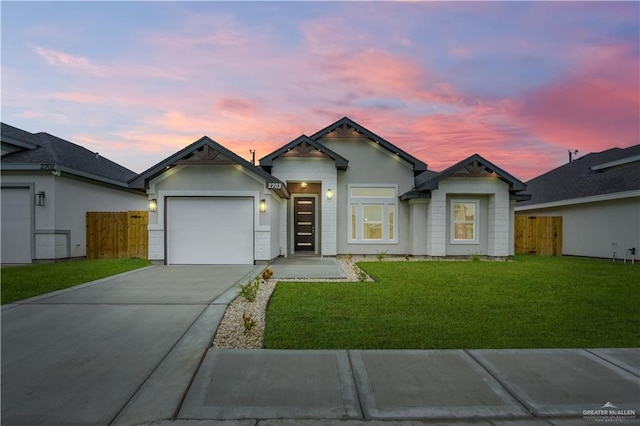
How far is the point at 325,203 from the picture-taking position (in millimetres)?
14516

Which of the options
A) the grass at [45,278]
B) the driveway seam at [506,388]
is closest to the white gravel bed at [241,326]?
the driveway seam at [506,388]

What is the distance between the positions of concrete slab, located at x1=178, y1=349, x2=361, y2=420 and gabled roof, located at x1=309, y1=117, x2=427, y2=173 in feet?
39.8

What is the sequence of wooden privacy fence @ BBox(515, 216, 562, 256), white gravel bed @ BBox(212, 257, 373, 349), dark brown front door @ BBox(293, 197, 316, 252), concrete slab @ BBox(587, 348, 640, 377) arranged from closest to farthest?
1. concrete slab @ BBox(587, 348, 640, 377)
2. white gravel bed @ BBox(212, 257, 373, 349)
3. dark brown front door @ BBox(293, 197, 316, 252)
4. wooden privacy fence @ BBox(515, 216, 562, 256)

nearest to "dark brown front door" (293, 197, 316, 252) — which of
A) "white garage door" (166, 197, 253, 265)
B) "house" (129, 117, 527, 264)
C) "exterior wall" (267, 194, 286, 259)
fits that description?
"house" (129, 117, 527, 264)

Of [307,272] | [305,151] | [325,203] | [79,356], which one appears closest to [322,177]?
[325,203]

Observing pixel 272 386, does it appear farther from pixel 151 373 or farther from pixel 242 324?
pixel 242 324

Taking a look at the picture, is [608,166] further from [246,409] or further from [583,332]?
[246,409]

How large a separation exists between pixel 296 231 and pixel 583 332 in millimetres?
12034

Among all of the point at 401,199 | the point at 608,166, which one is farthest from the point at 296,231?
the point at 608,166

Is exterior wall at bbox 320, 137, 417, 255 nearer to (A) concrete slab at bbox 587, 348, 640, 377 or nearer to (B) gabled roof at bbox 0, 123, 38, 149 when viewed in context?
(A) concrete slab at bbox 587, 348, 640, 377

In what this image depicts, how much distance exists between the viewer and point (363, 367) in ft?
12.1

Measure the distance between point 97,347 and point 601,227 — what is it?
19.2 meters

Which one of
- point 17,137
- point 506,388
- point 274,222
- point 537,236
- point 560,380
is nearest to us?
point 506,388

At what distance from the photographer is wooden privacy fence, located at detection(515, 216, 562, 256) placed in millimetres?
17422
